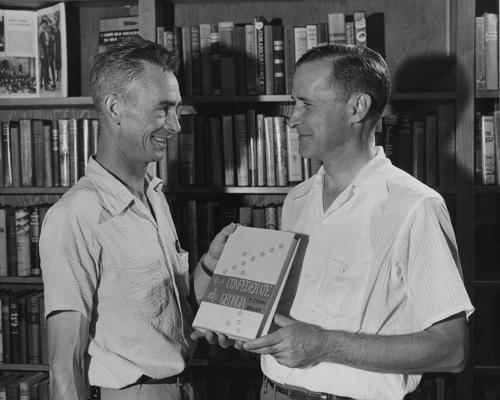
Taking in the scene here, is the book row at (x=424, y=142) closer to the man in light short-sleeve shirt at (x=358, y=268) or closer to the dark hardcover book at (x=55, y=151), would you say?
the man in light short-sleeve shirt at (x=358, y=268)

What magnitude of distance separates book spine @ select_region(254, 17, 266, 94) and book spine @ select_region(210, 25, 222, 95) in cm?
17

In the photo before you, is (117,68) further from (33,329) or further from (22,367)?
(22,367)

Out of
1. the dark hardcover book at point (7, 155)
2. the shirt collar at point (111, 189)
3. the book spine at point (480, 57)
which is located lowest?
the shirt collar at point (111, 189)

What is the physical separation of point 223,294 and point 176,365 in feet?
0.83

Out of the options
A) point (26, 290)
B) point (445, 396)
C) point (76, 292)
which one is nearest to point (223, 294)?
point (76, 292)

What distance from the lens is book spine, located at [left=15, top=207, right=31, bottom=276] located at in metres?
2.78

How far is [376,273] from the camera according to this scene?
149 centimetres

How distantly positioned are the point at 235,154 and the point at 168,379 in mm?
1242

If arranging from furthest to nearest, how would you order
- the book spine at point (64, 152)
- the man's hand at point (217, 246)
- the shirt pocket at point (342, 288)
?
the book spine at point (64, 152)
the man's hand at point (217, 246)
the shirt pocket at point (342, 288)

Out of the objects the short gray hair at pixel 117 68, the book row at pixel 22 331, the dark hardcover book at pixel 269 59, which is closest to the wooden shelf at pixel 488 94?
the dark hardcover book at pixel 269 59

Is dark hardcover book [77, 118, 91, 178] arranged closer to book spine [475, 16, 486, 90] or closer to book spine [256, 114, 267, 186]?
book spine [256, 114, 267, 186]

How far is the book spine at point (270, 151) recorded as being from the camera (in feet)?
8.68

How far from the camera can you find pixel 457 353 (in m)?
1.40

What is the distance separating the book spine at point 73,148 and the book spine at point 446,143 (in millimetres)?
1553
